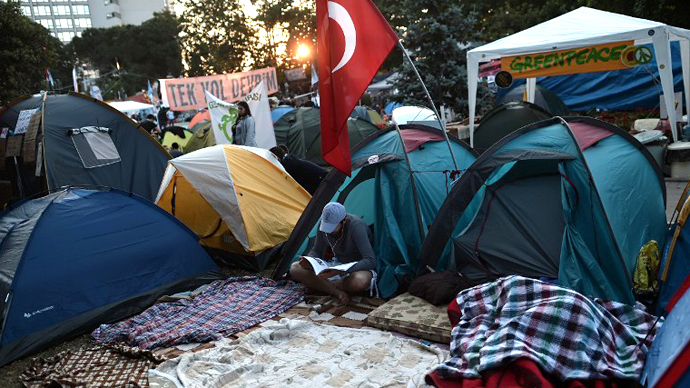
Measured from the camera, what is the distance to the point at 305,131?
12.5 metres

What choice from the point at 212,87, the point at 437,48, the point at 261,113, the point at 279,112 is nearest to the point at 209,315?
the point at 261,113

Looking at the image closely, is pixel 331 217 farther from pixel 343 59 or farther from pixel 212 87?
pixel 212 87

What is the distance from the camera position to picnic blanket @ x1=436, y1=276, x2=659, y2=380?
2928 millimetres

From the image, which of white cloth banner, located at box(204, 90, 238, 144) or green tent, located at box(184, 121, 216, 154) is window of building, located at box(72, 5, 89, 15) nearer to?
green tent, located at box(184, 121, 216, 154)

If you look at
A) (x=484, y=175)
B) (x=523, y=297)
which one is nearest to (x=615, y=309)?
(x=523, y=297)

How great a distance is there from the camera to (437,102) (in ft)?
44.8

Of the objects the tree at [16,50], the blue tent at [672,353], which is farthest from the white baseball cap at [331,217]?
the tree at [16,50]

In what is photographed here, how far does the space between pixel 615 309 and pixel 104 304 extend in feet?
13.5

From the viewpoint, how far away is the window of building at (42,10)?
114312 millimetres

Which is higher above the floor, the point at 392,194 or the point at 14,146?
the point at 14,146

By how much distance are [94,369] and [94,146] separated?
468 centimetres

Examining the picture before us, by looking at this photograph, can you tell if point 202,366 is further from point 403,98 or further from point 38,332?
point 403,98

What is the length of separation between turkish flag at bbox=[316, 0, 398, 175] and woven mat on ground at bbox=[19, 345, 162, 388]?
205 cm

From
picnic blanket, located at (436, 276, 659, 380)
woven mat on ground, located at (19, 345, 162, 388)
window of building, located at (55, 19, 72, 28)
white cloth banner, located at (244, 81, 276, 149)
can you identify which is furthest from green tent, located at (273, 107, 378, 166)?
window of building, located at (55, 19, 72, 28)
